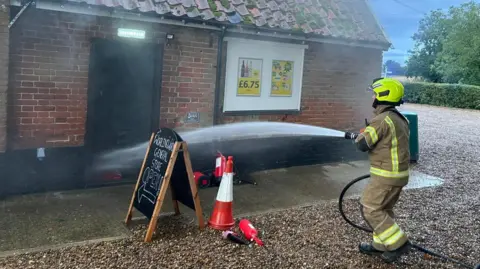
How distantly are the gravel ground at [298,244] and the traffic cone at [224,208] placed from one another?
145mm

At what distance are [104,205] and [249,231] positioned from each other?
6.59ft

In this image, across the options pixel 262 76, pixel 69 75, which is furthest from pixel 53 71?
pixel 262 76

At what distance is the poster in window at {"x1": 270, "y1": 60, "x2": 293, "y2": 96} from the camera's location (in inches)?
328

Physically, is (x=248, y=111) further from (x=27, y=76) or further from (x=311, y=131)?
(x=27, y=76)

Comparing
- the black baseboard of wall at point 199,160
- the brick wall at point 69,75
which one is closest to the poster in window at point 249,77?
the brick wall at point 69,75

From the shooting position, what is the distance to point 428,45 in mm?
43156

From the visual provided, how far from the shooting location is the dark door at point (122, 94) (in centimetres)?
656

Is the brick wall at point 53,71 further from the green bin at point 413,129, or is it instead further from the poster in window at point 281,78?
the green bin at point 413,129

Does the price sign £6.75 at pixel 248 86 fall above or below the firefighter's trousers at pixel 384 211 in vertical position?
above

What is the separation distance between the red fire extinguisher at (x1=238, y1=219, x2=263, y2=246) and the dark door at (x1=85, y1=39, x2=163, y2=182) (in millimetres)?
2674

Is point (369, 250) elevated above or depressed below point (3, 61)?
below

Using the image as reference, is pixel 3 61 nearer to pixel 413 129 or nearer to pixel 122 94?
pixel 122 94

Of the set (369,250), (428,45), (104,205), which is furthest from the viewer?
(428,45)

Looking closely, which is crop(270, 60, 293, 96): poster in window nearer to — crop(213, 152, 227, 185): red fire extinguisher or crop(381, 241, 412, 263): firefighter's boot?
crop(213, 152, 227, 185): red fire extinguisher
